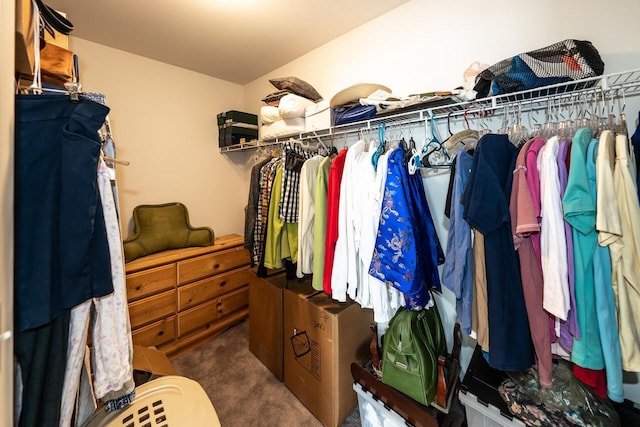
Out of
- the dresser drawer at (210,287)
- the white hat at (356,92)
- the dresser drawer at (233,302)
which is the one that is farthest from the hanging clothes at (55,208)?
the dresser drawer at (233,302)

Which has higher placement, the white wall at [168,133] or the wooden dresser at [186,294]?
the white wall at [168,133]

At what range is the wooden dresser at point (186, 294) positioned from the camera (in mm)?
1932

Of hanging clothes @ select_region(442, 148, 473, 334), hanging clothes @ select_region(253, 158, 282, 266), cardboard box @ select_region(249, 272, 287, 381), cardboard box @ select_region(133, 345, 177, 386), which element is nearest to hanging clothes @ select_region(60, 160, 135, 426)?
cardboard box @ select_region(133, 345, 177, 386)

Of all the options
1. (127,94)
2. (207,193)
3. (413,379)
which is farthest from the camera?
(207,193)

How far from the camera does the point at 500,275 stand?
0.83m

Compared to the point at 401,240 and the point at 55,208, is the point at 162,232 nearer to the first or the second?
the point at 55,208

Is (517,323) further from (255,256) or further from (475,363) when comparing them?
(255,256)

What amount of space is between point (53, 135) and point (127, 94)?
2.11m

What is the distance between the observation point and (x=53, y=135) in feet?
1.93

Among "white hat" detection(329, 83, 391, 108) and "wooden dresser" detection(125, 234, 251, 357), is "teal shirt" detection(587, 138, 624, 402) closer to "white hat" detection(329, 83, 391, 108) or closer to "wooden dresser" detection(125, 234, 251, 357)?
"white hat" detection(329, 83, 391, 108)

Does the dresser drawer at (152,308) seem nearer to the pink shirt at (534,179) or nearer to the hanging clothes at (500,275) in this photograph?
the hanging clothes at (500,275)

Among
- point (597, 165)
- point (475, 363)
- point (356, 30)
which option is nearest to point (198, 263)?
point (475, 363)

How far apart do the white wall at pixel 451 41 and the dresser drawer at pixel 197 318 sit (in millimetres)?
1950

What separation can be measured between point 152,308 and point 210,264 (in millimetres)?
530
